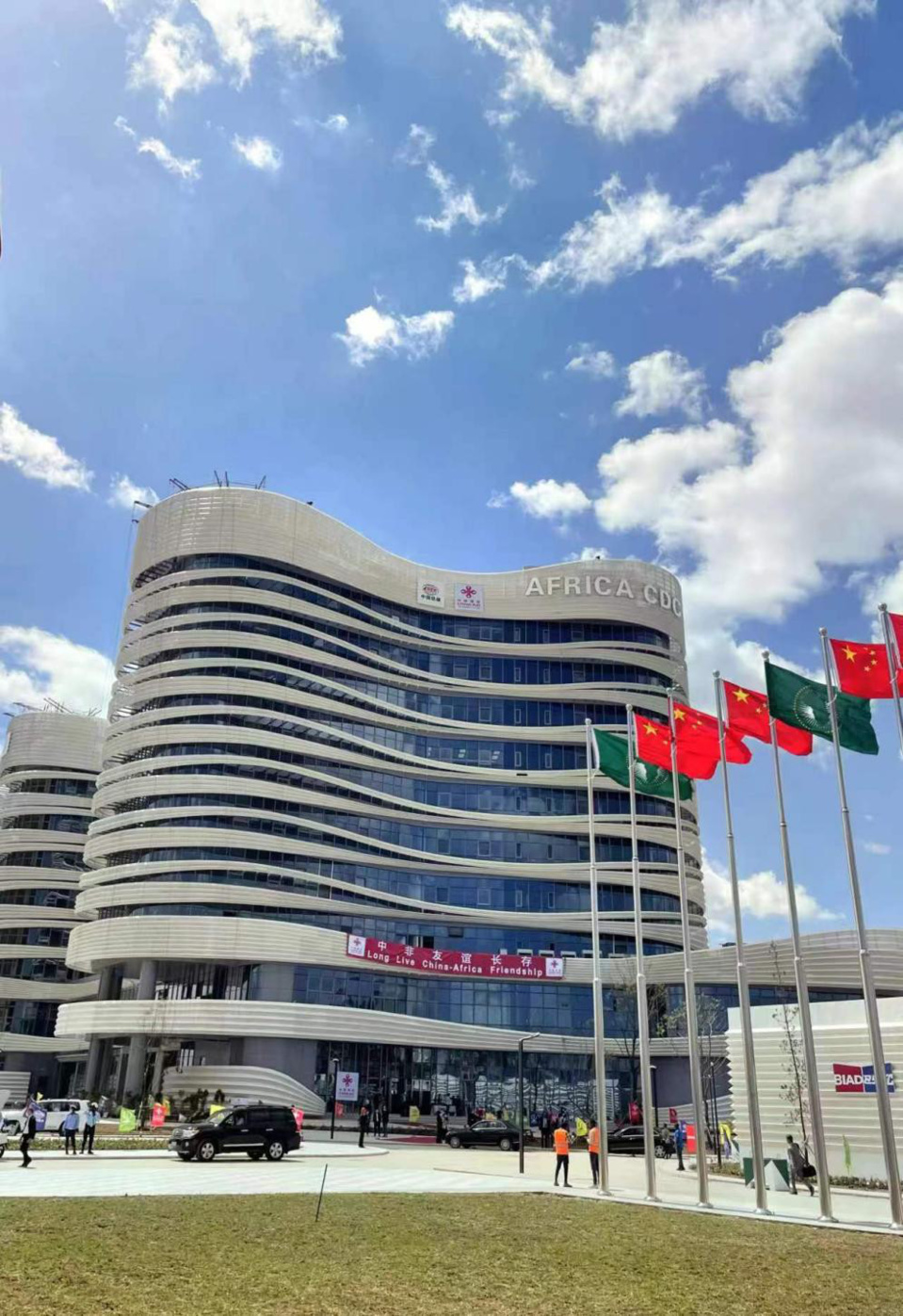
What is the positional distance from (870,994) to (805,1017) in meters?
1.57

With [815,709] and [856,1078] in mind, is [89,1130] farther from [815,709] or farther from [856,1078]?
[815,709]

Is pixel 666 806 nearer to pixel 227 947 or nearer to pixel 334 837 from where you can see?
pixel 334 837

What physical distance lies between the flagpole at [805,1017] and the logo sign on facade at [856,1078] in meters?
8.25

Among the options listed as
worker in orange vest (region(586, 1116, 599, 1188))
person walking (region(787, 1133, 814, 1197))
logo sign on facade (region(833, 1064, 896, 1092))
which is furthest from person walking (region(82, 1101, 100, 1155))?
logo sign on facade (region(833, 1064, 896, 1092))

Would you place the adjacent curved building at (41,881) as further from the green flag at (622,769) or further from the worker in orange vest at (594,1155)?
the green flag at (622,769)

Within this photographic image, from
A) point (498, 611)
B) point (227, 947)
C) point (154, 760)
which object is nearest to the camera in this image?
point (227, 947)

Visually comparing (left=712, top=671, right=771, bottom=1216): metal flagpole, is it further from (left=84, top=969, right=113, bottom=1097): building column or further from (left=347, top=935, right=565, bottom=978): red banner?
(left=84, top=969, right=113, bottom=1097): building column

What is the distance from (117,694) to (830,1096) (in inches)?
2471

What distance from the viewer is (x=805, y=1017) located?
2372 centimetres

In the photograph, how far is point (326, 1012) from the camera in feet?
226

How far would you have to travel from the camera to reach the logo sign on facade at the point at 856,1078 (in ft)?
106

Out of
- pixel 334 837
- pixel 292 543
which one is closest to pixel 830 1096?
pixel 334 837

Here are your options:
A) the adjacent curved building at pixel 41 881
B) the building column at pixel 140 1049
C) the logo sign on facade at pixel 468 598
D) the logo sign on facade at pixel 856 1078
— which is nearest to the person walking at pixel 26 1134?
the logo sign on facade at pixel 856 1078

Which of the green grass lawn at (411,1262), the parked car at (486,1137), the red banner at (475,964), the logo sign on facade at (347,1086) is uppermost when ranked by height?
the red banner at (475,964)
